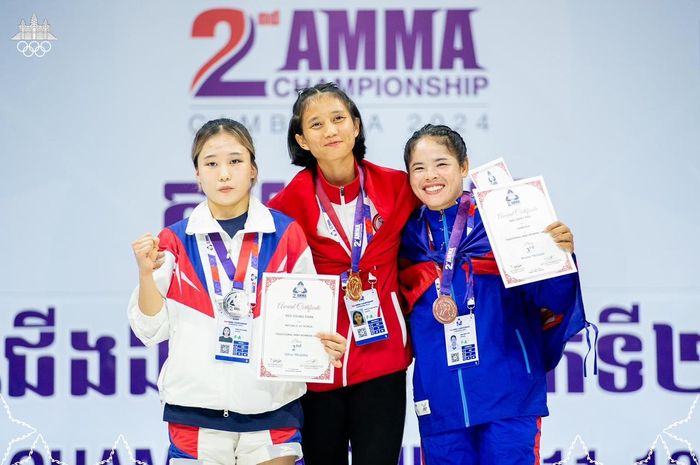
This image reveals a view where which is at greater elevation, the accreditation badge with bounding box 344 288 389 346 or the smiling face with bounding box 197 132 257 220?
the smiling face with bounding box 197 132 257 220

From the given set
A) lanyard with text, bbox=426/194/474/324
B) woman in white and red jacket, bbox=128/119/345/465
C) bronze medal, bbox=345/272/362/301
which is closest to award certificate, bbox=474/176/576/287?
lanyard with text, bbox=426/194/474/324

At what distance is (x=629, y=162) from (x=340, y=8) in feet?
5.65

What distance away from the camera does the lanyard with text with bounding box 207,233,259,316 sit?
242cm

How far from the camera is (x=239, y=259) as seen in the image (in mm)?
2482

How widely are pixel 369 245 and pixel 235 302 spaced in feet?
1.72

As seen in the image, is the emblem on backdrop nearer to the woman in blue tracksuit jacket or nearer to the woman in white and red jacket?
the woman in white and red jacket

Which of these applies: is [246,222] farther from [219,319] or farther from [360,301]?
[360,301]

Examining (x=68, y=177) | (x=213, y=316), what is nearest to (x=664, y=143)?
(x=213, y=316)

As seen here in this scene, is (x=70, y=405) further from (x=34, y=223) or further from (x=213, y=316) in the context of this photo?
(x=213, y=316)

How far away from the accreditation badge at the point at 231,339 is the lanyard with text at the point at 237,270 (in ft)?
0.09

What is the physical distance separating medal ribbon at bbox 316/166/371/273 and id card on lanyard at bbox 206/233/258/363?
0.33 m

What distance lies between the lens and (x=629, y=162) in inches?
169

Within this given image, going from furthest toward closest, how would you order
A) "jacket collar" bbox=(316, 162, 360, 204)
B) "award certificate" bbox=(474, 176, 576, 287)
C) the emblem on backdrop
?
the emblem on backdrop → "jacket collar" bbox=(316, 162, 360, 204) → "award certificate" bbox=(474, 176, 576, 287)

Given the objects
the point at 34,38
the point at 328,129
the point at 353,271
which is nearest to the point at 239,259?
the point at 353,271
